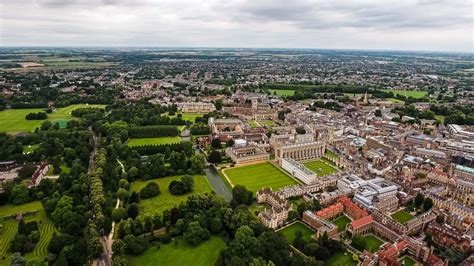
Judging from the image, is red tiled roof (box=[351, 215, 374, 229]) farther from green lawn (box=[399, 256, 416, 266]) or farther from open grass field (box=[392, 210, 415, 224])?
open grass field (box=[392, 210, 415, 224])

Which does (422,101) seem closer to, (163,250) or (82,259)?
(163,250)

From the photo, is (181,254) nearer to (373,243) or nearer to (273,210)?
(273,210)

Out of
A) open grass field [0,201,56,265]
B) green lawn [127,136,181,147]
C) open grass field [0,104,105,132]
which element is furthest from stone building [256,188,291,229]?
open grass field [0,104,105,132]

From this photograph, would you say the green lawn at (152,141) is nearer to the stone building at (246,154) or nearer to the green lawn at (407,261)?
the stone building at (246,154)

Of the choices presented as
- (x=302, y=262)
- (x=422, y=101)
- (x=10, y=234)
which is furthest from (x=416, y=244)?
(x=422, y=101)

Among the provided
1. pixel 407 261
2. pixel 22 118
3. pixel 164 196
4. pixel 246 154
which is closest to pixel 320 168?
pixel 246 154

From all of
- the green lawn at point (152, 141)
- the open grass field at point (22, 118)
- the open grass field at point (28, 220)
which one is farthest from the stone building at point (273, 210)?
the open grass field at point (22, 118)
